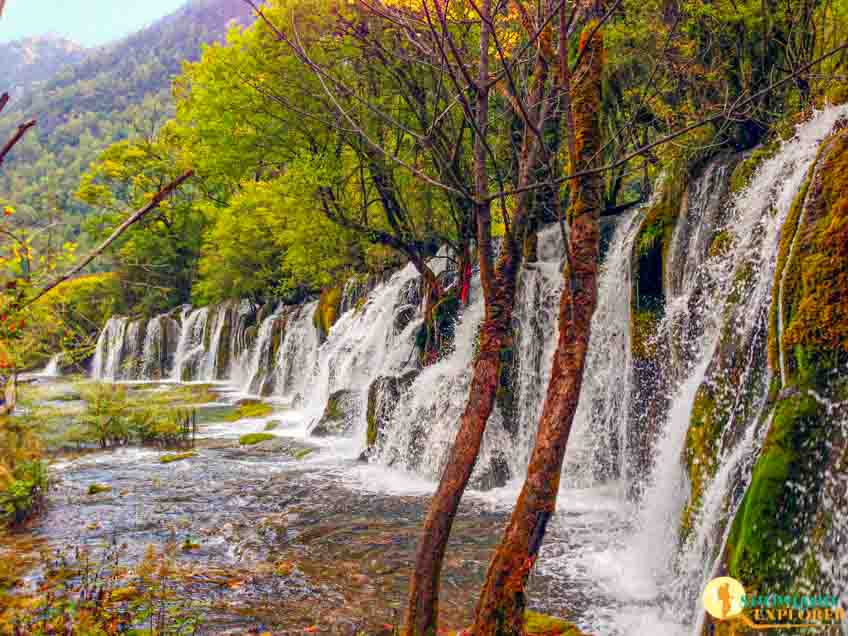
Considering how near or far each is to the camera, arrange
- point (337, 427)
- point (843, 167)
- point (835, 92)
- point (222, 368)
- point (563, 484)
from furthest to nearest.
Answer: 1. point (222, 368)
2. point (337, 427)
3. point (563, 484)
4. point (835, 92)
5. point (843, 167)

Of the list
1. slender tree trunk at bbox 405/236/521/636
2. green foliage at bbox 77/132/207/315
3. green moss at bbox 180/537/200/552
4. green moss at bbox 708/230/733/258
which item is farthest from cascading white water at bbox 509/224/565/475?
green foliage at bbox 77/132/207/315

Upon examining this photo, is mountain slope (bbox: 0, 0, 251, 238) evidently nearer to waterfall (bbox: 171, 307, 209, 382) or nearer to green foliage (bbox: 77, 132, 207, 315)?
green foliage (bbox: 77, 132, 207, 315)

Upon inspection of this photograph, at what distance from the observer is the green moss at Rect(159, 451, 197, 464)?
12.0 metres

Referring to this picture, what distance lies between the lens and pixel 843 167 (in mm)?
4801

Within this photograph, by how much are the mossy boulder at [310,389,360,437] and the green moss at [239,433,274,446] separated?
1065 millimetres

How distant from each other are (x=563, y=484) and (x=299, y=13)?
8963 mm

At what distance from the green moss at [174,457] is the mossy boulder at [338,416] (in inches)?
116

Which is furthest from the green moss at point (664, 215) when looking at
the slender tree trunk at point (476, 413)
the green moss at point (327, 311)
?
the green moss at point (327, 311)

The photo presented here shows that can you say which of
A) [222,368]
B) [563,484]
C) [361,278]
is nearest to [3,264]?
[563,484]

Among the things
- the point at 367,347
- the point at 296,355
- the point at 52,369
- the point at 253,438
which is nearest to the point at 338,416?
the point at 253,438

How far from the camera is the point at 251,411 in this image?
18.2m

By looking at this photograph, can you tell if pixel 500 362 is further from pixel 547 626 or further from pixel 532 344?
pixel 532 344

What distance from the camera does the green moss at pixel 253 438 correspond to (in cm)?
1368

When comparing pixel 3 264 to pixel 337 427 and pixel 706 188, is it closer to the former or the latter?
pixel 706 188
